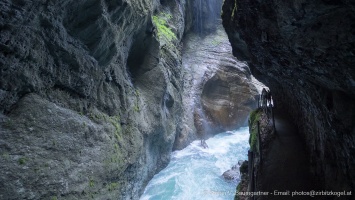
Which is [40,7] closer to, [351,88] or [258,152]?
[351,88]

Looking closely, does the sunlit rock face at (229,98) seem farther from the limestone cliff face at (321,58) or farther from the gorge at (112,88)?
the limestone cliff face at (321,58)

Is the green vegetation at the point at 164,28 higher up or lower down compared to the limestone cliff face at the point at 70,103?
higher up

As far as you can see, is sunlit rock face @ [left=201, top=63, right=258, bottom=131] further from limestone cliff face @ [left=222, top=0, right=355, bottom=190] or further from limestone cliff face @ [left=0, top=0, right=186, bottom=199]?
limestone cliff face @ [left=222, top=0, right=355, bottom=190]

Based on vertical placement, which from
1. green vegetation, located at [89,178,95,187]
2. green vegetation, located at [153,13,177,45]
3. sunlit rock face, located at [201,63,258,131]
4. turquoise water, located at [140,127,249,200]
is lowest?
turquoise water, located at [140,127,249,200]

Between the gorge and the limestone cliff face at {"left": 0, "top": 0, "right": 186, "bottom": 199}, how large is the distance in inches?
1.0

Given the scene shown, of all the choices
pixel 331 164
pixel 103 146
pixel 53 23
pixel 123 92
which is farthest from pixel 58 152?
pixel 331 164

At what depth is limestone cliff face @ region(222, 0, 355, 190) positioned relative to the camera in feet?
10.3

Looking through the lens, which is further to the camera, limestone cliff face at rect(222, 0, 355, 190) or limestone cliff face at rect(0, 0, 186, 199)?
limestone cliff face at rect(0, 0, 186, 199)

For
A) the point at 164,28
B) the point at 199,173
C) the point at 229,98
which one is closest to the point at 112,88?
the point at 199,173

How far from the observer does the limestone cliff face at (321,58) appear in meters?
3.15

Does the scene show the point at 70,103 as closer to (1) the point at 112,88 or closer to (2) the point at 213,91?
(1) the point at 112,88

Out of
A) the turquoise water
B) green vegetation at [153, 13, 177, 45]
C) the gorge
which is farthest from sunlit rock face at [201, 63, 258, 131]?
the gorge

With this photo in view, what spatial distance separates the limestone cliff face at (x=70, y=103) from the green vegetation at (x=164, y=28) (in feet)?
18.8

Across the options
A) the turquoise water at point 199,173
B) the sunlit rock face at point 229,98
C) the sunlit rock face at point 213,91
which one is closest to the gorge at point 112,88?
the turquoise water at point 199,173
